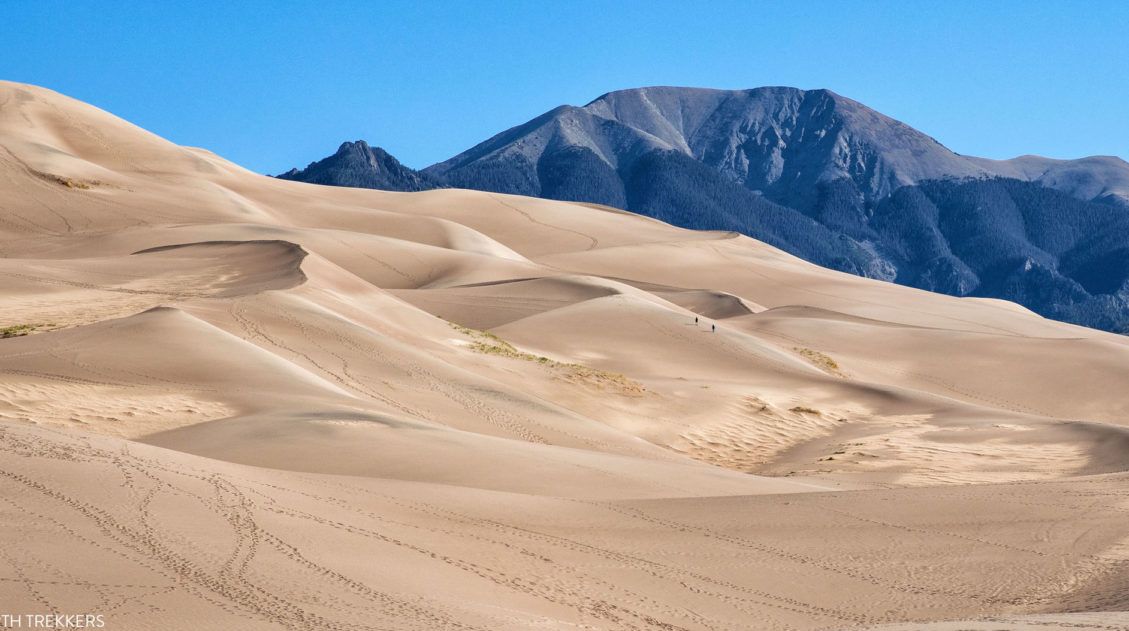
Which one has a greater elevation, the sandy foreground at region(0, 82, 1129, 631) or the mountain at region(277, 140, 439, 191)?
the mountain at region(277, 140, 439, 191)

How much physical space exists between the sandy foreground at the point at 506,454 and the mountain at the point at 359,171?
455 ft

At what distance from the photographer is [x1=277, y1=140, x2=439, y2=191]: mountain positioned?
182125 mm

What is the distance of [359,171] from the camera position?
18788 centimetres

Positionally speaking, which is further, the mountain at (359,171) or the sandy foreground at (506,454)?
the mountain at (359,171)

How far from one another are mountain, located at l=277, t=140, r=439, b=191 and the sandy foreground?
139m

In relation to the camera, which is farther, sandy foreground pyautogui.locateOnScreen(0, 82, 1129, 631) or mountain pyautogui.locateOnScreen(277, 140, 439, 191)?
mountain pyautogui.locateOnScreen(277, 140, 439, 191)

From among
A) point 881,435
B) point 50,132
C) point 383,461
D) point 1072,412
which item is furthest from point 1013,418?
point 50,132

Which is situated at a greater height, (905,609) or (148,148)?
(148,148)

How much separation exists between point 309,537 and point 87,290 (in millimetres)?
19974

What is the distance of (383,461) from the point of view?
1325 cm

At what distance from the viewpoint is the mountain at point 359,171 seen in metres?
182

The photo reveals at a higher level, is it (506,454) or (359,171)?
(359,171)

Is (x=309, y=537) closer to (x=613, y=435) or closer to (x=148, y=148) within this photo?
(x=613, y=435)

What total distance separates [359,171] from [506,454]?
178511 millimetres
